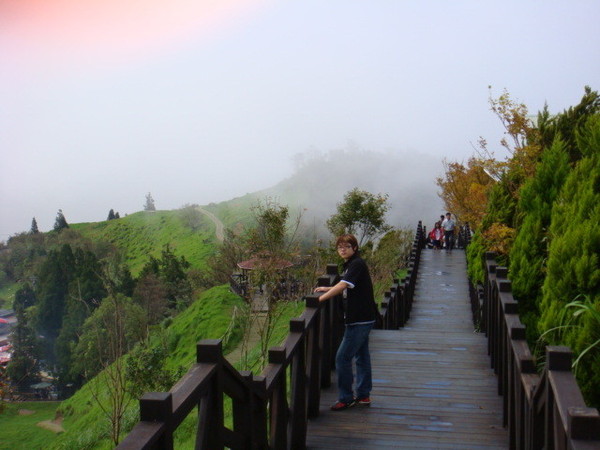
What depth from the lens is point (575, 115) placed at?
9766 millimetres

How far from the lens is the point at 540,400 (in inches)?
129

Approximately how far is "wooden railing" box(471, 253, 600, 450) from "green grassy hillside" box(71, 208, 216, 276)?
243 feet

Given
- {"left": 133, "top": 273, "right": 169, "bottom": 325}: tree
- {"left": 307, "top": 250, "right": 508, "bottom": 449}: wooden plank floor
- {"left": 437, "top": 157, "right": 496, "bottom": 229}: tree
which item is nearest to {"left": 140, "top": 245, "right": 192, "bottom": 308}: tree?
{"left": 133, "top": 273, "right": 169, "bottom": 325}: tree

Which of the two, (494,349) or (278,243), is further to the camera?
(278,243)

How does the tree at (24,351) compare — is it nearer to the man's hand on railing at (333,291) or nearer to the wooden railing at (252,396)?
the wooden railing at (252,396)

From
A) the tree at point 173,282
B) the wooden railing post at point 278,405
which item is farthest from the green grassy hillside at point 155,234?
the wooden railing post at point 278,405

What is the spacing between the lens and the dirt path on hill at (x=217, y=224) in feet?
281

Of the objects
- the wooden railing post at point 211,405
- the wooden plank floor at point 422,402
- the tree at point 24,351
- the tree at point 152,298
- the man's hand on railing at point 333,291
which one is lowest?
the tree at point 24,351

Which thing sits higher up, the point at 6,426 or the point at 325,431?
the point at 325,431

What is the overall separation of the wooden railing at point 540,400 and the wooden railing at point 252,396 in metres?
1.30

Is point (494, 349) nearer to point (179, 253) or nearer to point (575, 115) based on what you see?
point (575, 115)

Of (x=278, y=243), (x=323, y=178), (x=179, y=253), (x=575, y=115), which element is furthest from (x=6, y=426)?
(x=323, y=178)

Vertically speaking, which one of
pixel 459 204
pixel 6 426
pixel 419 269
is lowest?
pixel 6 426

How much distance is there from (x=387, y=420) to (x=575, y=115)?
6373 millimetres
